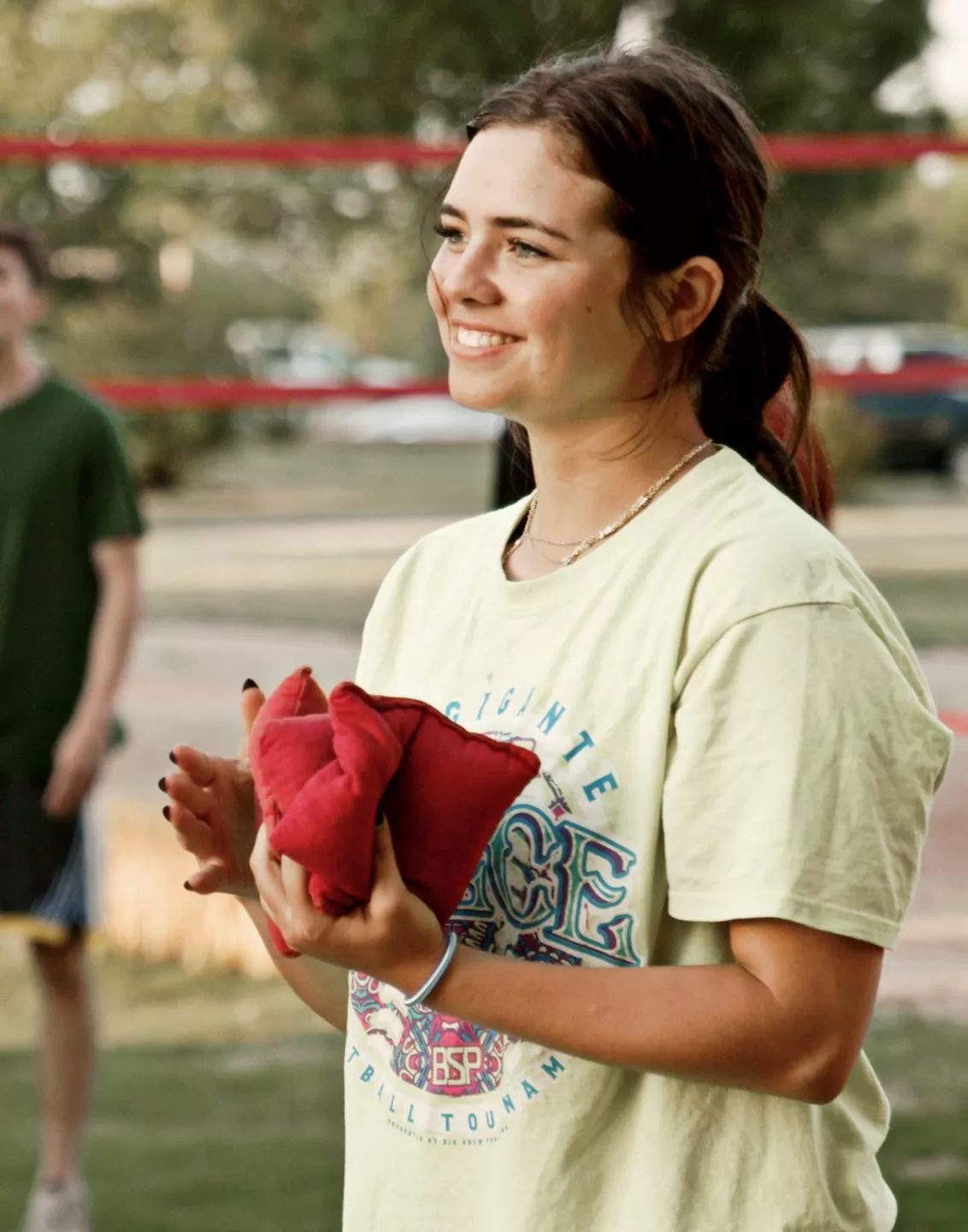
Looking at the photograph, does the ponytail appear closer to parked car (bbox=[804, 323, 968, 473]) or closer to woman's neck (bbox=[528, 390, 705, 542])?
woman's neck (bbox=[528, 390, 705, 542])

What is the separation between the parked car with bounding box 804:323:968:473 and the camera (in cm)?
1316

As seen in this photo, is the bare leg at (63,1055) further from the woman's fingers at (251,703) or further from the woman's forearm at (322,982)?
the woman's fingers at (251,703)

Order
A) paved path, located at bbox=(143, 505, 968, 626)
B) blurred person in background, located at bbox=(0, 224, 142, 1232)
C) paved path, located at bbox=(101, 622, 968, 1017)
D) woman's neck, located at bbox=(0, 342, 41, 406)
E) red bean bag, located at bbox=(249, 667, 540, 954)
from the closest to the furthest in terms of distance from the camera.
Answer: red bean bag, located at bbox=(249, 667, 540, 954), blurred person in background, located at bbox=(0, 224, 142, 1232), woman's neck, located at bbox=(0, 342, 41, 406), paved path, located at bbox=(101, 622, 968, 1017), paved path, located at bbox=(143, 505, 968, 626)

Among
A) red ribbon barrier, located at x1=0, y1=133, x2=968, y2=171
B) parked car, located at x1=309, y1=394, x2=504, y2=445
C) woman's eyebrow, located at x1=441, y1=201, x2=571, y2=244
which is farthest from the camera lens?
parked car, located at x1=309, y1=394, x2=504, y2=445

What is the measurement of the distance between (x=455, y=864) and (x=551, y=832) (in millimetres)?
82

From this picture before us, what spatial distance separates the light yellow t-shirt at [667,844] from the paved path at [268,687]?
116 inches

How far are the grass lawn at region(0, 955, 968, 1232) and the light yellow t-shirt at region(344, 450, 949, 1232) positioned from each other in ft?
6.27

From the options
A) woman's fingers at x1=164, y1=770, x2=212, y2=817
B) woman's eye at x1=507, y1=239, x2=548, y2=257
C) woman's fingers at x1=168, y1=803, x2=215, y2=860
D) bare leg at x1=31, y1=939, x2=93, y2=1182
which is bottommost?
bare leg at x1=31, y1=939, x2=93, y2=1182

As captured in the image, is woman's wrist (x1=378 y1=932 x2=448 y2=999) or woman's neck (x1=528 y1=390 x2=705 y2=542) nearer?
woman's wrist (x1=378 y1=932 x2=448 y2=999)

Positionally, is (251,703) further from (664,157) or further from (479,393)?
(664,157)

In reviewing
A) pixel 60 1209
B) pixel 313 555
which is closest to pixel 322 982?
pixel 60 1209

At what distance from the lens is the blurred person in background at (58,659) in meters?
3.16

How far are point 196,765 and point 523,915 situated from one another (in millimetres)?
242

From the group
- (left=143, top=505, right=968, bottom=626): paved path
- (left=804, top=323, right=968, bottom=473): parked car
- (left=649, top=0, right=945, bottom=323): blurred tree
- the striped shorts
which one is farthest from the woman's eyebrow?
(left=649, top=0, right=945, bottom=323): blurred tree
